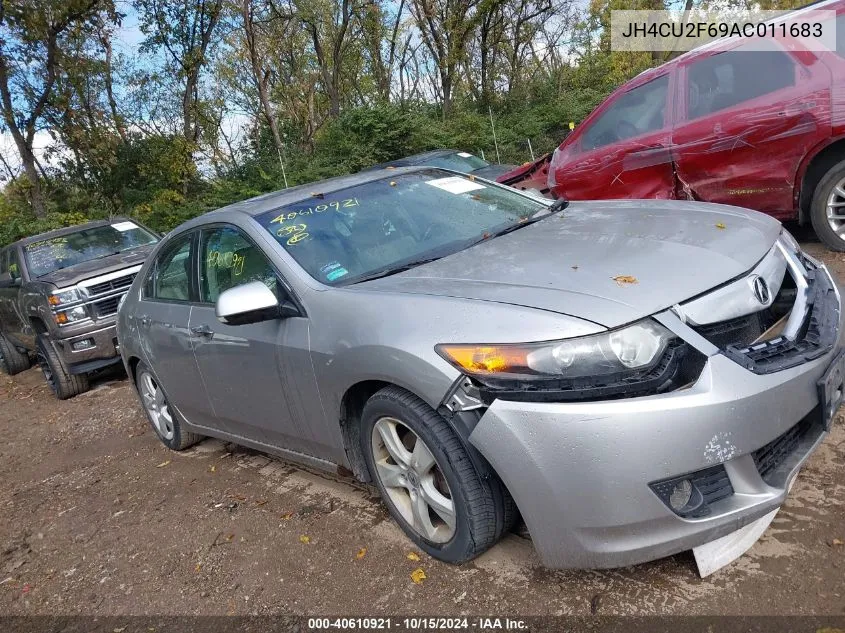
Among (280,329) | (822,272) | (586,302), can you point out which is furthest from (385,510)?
(822,272)

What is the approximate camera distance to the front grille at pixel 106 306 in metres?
7.37

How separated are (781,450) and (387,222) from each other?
79.4 inches

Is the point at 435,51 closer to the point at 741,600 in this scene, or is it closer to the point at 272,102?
the point at 272,102

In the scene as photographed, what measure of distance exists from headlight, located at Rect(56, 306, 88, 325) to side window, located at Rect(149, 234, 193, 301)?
10.5 ft

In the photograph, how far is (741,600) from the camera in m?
2.30

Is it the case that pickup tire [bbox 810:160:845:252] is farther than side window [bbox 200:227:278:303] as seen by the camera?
Yes

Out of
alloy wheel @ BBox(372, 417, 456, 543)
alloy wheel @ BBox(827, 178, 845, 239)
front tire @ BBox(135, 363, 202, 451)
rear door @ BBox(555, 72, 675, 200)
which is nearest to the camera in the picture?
alloy wheel @ BBox(372, 417, 456, 543)

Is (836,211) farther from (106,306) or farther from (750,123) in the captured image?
(106,306)

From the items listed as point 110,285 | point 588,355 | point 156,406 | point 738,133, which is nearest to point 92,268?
point 110,285

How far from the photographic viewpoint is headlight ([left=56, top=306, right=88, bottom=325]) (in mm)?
7258

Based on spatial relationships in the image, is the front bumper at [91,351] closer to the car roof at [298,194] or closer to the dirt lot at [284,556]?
the dirt lot at [284,556]

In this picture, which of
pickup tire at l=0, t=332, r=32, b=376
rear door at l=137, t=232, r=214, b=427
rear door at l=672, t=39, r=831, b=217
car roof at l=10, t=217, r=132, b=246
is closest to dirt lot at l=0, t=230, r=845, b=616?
rear door at l=137, t=232, r=214, b=427

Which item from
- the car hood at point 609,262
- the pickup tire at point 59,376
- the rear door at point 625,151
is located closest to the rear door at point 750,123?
the rear door at point 625,151

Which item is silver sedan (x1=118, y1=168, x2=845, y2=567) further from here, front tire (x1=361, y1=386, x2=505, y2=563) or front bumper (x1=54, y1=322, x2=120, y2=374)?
front bumper (x1=54, y1=322, x2=120, y2=374)
